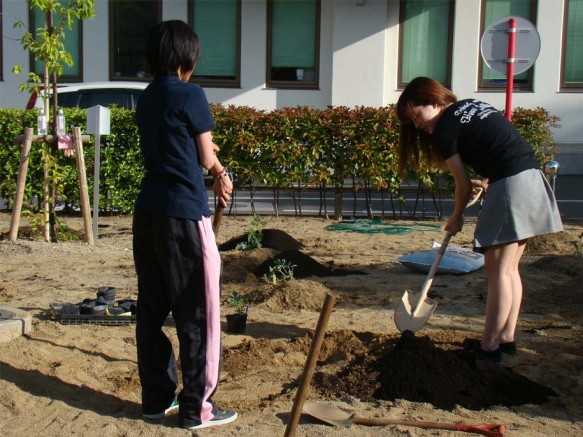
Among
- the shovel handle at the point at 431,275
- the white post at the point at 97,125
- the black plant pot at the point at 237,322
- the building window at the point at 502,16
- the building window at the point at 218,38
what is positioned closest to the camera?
the shovel handle at the point at 431,275

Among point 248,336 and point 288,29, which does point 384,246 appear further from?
point 288,29

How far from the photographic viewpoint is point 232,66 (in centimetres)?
1947

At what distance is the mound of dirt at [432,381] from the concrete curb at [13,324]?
2027 millimetres

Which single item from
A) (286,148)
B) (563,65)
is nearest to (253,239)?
(286,148)

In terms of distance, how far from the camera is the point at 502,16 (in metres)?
18.9

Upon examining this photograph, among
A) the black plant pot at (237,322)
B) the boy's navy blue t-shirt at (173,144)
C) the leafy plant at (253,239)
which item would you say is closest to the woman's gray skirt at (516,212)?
the black plant pot at (237,322)

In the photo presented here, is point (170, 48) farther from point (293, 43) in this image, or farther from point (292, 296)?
point (293, 43)

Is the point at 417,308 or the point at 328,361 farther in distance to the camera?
the point at 417,308

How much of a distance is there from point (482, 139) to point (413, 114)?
432 millimetres

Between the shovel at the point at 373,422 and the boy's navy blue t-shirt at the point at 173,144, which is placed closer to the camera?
the boy's navy blue t-shirt at the point at 173,144

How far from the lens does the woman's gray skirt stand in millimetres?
4852

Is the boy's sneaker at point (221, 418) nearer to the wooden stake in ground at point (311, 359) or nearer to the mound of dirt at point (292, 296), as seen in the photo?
the wooden stake in ground at point (311, 359)

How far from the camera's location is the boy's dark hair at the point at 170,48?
154 inches

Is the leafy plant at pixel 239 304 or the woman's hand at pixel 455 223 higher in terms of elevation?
the woman's hand at pixel 455 223
